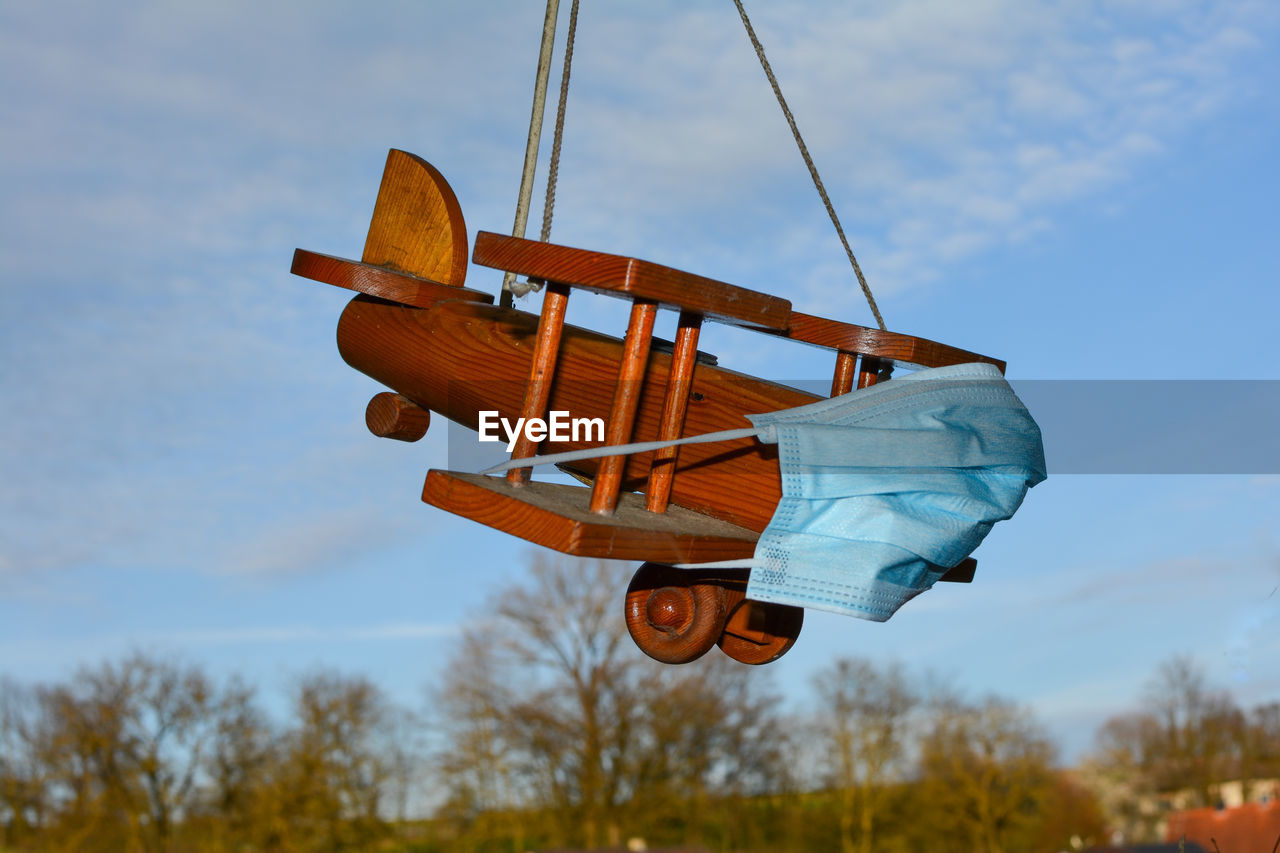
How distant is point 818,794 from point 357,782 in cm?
1167

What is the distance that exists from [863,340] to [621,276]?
1.66 feet

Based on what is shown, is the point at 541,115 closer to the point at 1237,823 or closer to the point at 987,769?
the point at 1237,823

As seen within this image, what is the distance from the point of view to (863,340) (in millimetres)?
1947

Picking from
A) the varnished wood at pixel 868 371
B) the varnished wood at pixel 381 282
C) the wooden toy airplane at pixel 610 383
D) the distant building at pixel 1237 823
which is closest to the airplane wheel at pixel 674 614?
the wooden toy airplane at pixel 610 383

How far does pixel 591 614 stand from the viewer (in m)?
23.7

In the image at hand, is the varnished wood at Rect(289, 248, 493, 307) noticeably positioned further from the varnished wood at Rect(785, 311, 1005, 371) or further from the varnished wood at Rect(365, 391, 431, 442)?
the varnished wood at Rect(785, 311, 1005, 371)

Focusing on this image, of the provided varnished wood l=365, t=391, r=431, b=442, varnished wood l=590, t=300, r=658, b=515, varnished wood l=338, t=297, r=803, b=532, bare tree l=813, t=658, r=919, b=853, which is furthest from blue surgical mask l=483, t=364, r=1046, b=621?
bare tree l=813, t=658, r=919, b=853

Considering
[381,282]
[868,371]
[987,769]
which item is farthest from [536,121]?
[987,769]

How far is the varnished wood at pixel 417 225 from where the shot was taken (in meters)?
2.00

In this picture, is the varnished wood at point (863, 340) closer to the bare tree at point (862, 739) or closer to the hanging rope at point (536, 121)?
the hanging rope at point (536, 121)

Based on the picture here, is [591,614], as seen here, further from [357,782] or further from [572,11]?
[572,11]

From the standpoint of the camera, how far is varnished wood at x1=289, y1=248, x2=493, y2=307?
194 centimetres

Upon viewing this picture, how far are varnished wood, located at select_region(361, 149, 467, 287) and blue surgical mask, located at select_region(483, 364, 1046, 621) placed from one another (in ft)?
1.39

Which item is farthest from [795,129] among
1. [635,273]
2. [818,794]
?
[818,794]
